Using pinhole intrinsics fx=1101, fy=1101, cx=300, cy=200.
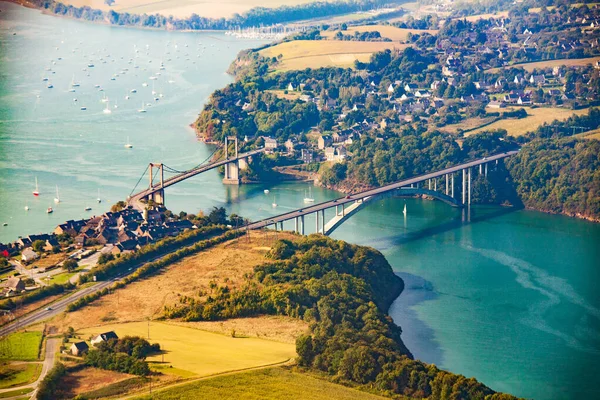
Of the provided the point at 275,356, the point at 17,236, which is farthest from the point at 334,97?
the point at 275,356

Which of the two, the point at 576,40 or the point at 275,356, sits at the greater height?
the point at 576,40

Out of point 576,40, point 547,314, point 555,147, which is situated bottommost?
point 547,314

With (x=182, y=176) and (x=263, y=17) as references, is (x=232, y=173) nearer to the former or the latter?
(x=182, y=176)

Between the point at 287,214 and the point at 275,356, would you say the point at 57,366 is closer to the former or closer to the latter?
the point at 275,356

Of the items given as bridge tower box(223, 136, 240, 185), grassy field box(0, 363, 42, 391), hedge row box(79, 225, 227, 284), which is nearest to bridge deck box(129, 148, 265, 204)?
bridge tower box(223, 136, 240, 185)

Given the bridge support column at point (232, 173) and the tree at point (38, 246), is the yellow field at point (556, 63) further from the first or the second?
the tree at point (38, 246)

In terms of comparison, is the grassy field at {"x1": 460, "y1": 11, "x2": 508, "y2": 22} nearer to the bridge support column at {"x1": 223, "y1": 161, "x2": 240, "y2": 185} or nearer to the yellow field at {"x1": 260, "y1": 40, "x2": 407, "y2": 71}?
the yellow field at {"x1": 260, "y1": 40, "x2": 407, "y2": 71}
